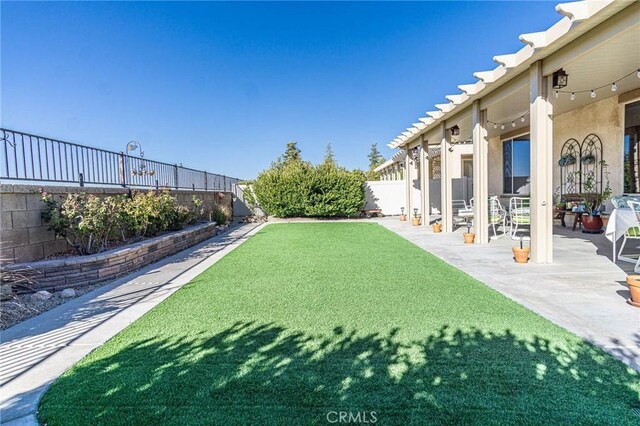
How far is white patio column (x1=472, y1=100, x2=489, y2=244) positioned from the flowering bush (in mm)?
6969

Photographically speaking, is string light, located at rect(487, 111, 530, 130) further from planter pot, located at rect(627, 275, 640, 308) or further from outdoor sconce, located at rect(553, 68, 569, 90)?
planter pot, located at rect(627, 275, 640, 308)

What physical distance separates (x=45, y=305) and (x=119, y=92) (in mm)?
11323

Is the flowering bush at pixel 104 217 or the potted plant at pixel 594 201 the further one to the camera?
the potted plant at pixel 594 201

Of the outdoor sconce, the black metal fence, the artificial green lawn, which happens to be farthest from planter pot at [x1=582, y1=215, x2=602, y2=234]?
the black metal fence

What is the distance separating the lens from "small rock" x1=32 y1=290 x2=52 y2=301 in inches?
173

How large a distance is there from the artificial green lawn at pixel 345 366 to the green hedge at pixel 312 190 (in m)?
11.3

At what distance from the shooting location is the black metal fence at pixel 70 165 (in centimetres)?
491

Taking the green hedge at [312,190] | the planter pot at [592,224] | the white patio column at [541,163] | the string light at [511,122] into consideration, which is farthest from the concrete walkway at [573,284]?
the green hedge at [312,190]

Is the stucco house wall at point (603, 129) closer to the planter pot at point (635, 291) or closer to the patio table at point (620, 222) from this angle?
the patio table at point (620, 222)

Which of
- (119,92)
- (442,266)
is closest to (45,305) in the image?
(442,266)

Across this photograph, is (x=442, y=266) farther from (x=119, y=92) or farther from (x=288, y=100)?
(x=288, y=100)

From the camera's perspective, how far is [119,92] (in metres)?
13.2

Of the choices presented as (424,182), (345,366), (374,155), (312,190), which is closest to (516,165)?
(424,182)

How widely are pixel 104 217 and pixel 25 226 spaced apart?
1054 mm
